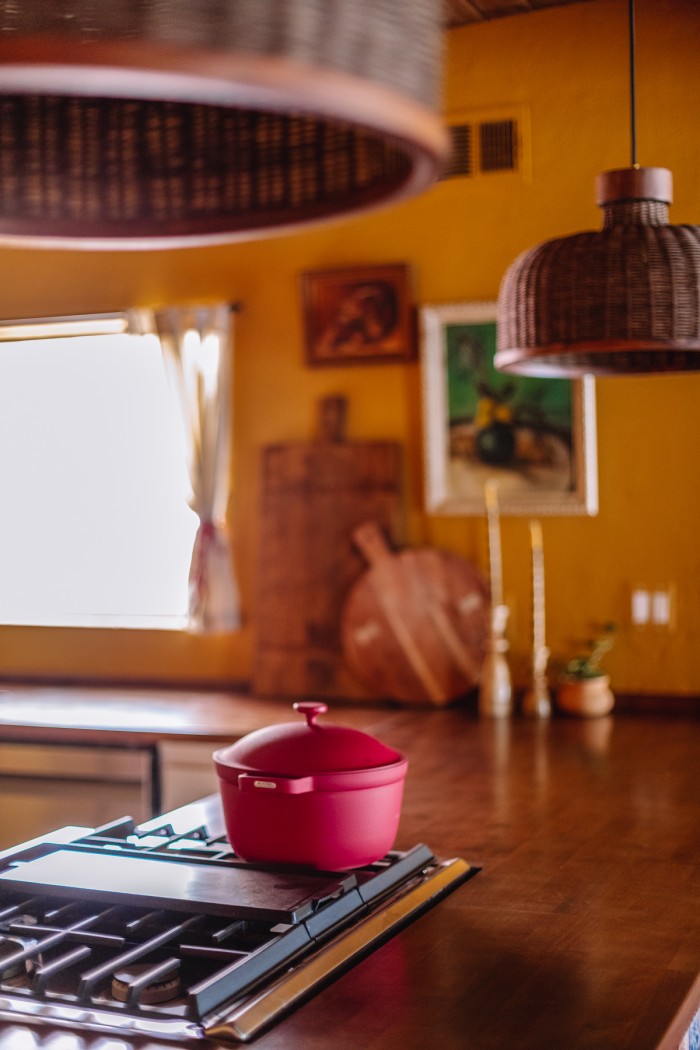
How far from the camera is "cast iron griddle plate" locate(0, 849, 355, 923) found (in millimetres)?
1435

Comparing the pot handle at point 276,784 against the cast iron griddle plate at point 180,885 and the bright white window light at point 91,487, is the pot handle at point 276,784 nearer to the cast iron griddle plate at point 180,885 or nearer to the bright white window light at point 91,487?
the cast iron griddle plate at point 180,885

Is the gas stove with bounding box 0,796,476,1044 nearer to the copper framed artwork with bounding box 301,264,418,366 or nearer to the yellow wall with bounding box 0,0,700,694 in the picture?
the yellow wall with bounding box 0,0,700,694

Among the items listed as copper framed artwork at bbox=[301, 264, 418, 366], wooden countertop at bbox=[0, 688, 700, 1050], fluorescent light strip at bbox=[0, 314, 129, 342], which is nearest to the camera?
wooden countertop at bbox=[0, 688, 700, 1050]

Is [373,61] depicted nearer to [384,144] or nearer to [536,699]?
[384,144]

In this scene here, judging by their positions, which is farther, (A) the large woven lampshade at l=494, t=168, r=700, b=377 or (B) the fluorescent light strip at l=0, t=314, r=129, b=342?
(B) the fluorescent light strip at l=0, t=314, r=129, b=342

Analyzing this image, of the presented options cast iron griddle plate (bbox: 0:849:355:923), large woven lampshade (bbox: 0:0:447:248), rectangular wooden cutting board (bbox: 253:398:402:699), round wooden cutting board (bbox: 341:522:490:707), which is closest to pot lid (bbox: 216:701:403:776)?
cast iron griddle plate (bbox: 0:849:355:923)

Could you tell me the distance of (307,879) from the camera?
1.55 meters

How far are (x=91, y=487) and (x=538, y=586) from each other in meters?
1.53

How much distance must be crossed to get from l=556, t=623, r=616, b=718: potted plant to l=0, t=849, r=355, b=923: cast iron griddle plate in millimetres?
1724

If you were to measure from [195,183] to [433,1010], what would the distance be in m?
0.81

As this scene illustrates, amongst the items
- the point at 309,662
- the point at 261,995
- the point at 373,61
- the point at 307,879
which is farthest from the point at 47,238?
the point at 309,662

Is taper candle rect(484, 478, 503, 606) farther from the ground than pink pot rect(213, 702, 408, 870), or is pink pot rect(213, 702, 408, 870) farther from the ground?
taper candle rect(484, 478, 503, 606)

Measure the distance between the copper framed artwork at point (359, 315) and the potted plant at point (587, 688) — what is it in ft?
3.07

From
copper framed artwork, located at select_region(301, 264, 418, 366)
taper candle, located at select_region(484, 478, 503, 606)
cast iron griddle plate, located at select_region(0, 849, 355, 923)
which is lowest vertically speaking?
cast iron griddle plate, located at select_region(0, 849, 355, 923)
